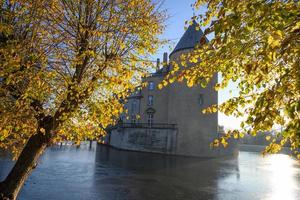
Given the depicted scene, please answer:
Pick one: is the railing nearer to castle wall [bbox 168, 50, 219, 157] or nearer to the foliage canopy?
castle wall [bbox 168, 50, 219, 157]

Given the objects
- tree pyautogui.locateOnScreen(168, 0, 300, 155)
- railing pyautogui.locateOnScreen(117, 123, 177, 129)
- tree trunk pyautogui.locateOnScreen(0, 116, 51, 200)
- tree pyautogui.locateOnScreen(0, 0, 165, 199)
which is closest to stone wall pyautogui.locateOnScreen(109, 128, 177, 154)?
railing pyautogui.locateOnScreen(117, 123, 177, 129)

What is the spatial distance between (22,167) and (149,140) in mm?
33231

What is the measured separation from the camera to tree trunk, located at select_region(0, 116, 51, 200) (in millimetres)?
5637

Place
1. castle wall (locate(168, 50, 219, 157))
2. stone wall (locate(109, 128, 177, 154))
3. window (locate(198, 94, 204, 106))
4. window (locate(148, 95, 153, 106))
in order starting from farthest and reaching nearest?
window (locate(148, 95, 153, 106))
window (locate(198, 94, 204, 106))
stone wall (locate(109, 128, 177, 154))
castle wall (locate(168, 50, 219, 157))

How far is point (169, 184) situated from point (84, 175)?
593 centimetres

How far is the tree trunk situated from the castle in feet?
99.9

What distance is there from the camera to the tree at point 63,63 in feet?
19.0

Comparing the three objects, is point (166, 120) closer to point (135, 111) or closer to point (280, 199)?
point (135, 111)

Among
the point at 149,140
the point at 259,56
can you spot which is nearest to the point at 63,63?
the point at 259,56

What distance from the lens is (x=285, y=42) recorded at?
2.86 metres

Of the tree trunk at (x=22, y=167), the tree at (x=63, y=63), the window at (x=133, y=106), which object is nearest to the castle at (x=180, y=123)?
the window at (x=133, y=106)

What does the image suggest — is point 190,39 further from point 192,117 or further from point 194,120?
point 194,120

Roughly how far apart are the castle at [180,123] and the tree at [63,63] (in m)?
28.7

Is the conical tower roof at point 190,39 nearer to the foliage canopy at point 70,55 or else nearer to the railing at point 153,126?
the railing at point 153,126
